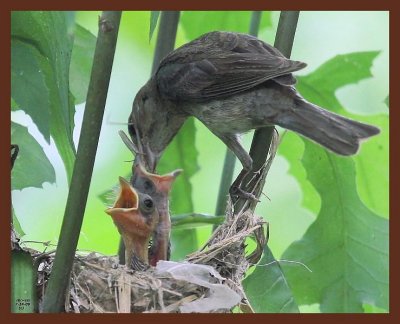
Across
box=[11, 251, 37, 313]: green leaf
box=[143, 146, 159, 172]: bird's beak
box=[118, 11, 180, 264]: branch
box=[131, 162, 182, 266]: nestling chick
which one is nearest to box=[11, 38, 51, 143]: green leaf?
box=[118, 11, 180, 264]: branch

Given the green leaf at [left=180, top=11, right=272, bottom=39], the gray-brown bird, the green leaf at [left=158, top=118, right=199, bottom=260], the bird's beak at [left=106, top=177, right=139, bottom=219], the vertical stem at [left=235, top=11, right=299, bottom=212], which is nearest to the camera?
the vertical stem at [left=235, top=11, right=299, bottom=212]

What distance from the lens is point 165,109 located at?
13.5 feet

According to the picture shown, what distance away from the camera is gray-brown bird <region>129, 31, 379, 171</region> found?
3.12 metres

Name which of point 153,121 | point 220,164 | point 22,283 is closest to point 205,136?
point 220,164

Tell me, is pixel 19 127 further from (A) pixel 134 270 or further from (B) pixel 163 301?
(B) pixel 163 301

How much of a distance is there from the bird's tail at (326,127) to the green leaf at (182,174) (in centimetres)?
63

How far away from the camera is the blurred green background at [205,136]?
442 cm

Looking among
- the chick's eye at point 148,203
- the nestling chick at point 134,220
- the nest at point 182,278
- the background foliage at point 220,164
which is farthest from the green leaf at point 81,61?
the nest at point 182,278

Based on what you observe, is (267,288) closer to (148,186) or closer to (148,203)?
(148,203)

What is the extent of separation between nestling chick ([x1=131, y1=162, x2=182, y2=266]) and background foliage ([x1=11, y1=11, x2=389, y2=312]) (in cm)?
10

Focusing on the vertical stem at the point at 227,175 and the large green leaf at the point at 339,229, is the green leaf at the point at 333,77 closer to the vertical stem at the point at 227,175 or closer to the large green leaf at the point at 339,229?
the large green leaf at the point at 339,229

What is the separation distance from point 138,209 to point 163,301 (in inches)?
28.2

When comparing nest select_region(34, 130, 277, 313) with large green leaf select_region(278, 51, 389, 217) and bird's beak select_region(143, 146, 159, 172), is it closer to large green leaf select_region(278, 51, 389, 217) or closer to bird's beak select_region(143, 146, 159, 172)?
large green leaf select_region(278, 51, 389, 217)

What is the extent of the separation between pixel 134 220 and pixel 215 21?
110 cm
